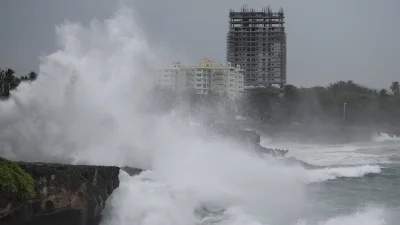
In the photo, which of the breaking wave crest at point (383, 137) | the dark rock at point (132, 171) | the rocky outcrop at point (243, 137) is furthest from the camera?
the breaking wave crest at point (383, 137)

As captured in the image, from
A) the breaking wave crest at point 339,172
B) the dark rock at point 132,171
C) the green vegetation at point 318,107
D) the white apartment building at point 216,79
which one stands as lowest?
the breaking wave crest at point 339,172

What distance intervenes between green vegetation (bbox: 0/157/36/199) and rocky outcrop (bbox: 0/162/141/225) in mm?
170

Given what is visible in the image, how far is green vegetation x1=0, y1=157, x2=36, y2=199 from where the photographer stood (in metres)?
14.4

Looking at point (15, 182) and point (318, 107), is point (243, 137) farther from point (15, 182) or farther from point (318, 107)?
point (318, 107)

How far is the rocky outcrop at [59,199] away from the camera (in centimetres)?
1485

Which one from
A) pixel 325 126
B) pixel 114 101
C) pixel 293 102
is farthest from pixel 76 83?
pixel 293 102

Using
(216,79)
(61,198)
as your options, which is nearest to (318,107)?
(216,79)

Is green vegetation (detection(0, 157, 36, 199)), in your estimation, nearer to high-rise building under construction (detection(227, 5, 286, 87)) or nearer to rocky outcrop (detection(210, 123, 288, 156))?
rocky outcrop (detection(210, 123, 288, 156))

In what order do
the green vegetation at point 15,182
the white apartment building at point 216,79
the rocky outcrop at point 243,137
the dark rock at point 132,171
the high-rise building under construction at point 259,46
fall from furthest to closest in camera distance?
the high-rise building under construction at point 259,46, the white apartment building at point 216,79, the rocky outcrop at point 243,137, the dark rock at point 132,171, the green vegetation at point 15,182

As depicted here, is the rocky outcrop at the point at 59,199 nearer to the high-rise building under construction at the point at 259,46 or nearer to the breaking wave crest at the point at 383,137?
the breaking wave crest at the point at 383,137

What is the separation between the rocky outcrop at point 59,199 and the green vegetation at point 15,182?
17 cm

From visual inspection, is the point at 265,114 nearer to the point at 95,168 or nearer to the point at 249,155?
the point at 249,155

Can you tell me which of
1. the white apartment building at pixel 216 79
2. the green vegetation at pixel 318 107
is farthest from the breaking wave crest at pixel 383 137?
the white apartment building at pixel 216 79

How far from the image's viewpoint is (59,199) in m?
15.6
